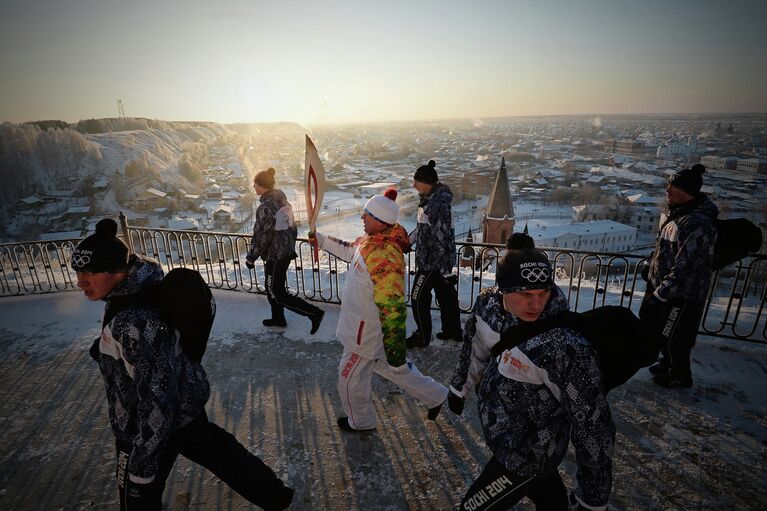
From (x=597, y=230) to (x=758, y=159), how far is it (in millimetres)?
29769

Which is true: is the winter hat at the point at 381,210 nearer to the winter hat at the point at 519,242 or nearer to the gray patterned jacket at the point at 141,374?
the winter hat at the point at 519,242

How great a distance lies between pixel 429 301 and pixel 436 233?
97cm

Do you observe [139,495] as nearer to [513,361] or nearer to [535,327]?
[513,361]

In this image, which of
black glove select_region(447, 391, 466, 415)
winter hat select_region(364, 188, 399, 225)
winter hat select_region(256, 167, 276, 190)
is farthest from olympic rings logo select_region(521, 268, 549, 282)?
winter hat select_region(256, 167, 276, 190)

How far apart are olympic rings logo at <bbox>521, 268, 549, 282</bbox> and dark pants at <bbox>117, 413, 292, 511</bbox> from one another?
2052 millimetres

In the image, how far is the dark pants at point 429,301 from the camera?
15.8ft

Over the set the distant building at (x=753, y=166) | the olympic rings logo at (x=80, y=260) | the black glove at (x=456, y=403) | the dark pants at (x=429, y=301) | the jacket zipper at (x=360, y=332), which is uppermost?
the olympic rings logo at (x=80, y=260)

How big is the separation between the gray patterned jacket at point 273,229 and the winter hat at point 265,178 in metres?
0.10

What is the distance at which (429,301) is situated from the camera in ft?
16.5

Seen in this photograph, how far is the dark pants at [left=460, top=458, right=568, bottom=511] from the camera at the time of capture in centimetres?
195

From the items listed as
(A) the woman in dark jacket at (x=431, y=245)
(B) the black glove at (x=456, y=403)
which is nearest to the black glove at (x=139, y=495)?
(B) the black glove at (x=456, y=403)

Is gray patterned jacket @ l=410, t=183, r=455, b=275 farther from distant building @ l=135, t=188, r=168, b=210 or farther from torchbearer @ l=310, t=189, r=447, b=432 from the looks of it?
distant building @ l=135, t=188, r=168, b=210

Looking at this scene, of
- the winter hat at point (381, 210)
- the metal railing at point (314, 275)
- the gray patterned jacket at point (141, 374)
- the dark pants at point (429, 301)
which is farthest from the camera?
the metal railing at point (314, 275)

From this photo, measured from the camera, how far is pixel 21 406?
4.09 m
